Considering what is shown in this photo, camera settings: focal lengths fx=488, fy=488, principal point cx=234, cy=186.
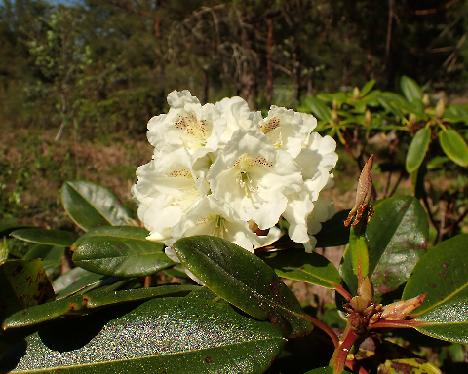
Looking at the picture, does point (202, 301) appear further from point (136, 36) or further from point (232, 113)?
point (136, 36)

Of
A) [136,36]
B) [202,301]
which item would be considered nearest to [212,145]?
[202,301]

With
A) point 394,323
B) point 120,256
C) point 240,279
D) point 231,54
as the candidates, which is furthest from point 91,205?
point 231,54

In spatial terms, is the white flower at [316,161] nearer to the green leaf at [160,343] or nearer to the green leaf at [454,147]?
the green leaf at [160,343]

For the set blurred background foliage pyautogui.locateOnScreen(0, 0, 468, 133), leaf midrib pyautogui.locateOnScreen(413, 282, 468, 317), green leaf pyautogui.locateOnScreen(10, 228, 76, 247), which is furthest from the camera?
blurred background foliage pyautogui.locateOnScreen(0, 0, 468, 133)

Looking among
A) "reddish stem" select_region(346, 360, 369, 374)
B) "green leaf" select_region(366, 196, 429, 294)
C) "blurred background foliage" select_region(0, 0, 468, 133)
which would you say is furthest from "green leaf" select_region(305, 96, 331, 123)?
"blurred background foliage" select_region(0, 0, 468, 133)

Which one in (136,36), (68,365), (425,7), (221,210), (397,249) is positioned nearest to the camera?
(68,365)

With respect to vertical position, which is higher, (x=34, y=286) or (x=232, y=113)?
(x=232, y=113)

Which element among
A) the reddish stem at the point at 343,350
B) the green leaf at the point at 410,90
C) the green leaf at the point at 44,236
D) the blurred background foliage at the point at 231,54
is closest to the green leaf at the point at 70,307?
the reddish stem at the point at 343,350

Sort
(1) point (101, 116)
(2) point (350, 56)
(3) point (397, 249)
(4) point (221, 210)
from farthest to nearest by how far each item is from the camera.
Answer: (1) point (101, 116)
(2) point (350, 56)
(3) point (397, 249)
(4) point (221, 210)

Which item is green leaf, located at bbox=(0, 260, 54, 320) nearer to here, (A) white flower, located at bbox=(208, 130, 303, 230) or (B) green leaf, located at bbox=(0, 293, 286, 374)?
(B) green leaf, located at bbox=(0, 293, 286, 374)
